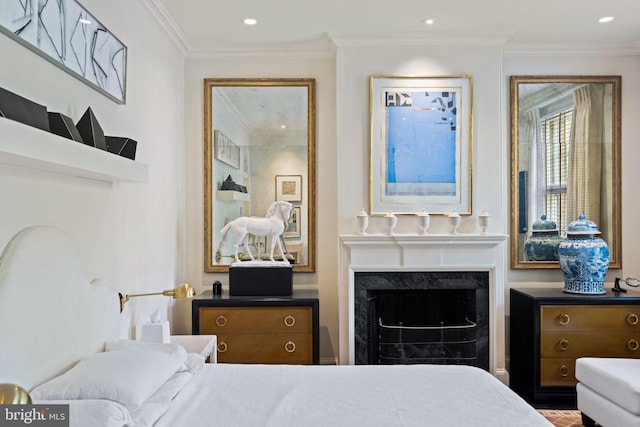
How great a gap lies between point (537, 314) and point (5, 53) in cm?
334

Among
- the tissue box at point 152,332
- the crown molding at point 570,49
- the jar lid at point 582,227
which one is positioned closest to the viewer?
the tissue box at point 152,332

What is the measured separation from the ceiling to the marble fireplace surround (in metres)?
1.52

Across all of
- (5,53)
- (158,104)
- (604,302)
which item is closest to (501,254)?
(604,302)

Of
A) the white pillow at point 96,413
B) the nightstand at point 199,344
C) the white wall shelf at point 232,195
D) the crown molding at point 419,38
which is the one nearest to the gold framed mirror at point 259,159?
the white wall shelf at point 232,195

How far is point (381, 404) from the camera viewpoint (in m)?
1.82

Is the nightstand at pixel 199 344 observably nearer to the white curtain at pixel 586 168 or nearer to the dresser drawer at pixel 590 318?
the dresser drawer at pixel 590 318

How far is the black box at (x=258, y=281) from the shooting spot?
3505 millimetres

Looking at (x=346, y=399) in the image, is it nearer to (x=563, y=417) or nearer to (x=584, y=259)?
(x=563, y=417)

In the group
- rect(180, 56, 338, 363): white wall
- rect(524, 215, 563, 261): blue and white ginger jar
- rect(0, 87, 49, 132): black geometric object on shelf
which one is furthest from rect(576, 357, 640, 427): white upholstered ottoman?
rect(0, 87, 49, 132): black geometric object on shelf

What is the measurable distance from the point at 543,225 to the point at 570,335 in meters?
0.91

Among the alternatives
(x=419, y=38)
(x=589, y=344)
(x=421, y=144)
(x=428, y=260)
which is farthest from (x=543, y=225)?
(x=419, y=38)

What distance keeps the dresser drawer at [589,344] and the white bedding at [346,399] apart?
1.33 metres

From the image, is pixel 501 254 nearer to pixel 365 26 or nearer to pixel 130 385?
pixel 365 26

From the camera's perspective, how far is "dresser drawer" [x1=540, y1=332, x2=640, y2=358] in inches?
129
